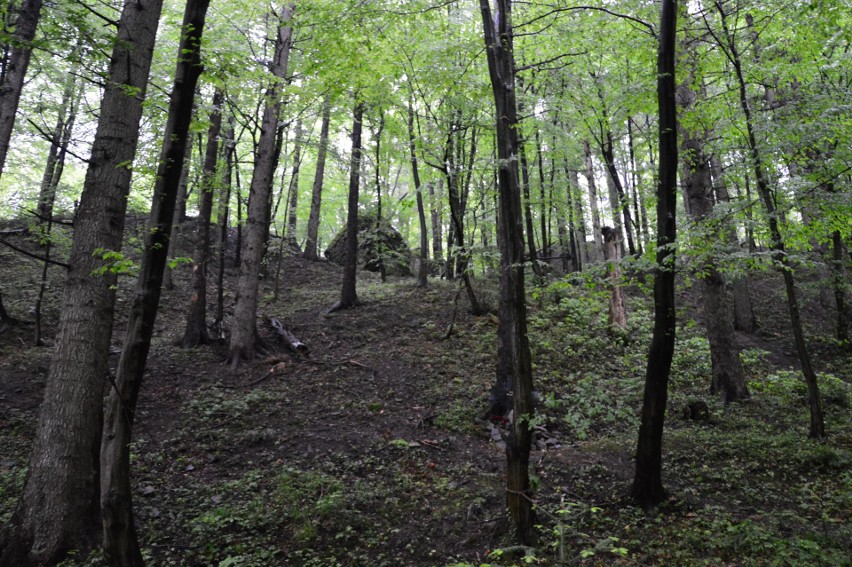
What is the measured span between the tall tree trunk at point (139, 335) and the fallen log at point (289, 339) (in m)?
7.47

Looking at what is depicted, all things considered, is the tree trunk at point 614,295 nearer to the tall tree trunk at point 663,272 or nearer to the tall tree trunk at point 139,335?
the tall tree trunk at point 663,272

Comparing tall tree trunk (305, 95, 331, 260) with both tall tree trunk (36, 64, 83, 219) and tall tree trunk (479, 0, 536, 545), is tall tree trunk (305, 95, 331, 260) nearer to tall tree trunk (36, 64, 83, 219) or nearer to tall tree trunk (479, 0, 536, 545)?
tall tree trunk (36, 64, 83, 219)

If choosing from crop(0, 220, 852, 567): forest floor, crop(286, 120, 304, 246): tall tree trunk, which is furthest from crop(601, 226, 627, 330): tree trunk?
crop(286, 120, 304, 246): tall tree trunk

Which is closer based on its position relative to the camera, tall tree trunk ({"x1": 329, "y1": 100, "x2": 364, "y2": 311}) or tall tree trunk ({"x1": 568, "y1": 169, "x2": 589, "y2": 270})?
tall tree trunk ({"x1": 329, "y1": 100, "x2": 364, "y2": 311})

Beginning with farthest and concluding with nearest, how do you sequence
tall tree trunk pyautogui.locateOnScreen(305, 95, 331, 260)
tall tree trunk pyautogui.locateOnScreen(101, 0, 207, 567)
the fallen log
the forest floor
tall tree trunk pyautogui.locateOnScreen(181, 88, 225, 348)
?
tall tree trunk pyautogui.locateOnScreen(305, 95, 331, 260)
the fallen log
tall tree trunk pyautogui.locateOnScreen(181, 88, 225, 348)
the forest floor
tall tree trunk pyautogui.locateOnScreen(101, 0, 207, 567)

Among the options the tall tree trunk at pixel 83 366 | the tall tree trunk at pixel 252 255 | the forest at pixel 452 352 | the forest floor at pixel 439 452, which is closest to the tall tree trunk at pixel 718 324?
the forest at pixel 452 352

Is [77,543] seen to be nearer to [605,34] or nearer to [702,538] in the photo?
[702,538]

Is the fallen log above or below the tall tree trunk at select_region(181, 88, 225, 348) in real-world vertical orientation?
below

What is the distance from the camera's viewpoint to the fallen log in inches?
430

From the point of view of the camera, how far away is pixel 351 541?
491cm

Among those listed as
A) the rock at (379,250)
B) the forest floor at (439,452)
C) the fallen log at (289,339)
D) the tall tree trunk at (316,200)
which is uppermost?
the tall tree trunk at (316,200)

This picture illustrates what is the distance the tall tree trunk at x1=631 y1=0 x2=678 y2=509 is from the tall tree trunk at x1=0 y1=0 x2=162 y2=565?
538 centimetres

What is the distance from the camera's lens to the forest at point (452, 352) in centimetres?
432

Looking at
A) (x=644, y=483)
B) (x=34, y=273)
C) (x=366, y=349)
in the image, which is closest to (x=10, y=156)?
(x=34, y=273)
